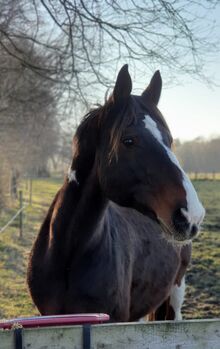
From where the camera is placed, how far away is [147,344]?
6.19ft

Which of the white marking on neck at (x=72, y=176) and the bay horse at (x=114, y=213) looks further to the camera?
the white marking on neck at (x=72, y=176)

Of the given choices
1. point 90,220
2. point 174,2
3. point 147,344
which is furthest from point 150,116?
point 174,2

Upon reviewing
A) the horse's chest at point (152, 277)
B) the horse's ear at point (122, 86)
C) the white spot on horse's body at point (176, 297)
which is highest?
the horse's ear at point (122, 86)

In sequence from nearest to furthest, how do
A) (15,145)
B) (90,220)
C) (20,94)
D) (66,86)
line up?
(90,220)
(66,86)
(20,94)
(15,145)

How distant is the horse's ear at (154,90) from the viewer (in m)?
2.99

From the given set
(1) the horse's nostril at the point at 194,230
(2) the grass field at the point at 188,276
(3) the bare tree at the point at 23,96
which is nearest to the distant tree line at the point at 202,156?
(2) the grass field at the point at 188,276

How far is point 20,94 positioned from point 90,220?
23.2 feet

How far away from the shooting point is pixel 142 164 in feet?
8.41

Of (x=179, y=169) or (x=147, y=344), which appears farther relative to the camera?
(x=179, y=169)

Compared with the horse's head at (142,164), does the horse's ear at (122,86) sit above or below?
above

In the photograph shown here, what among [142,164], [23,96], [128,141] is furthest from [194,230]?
[23,96]

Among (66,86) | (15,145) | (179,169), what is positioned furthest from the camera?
(15,145)

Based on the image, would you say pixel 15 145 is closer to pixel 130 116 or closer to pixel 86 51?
pixel 86 51

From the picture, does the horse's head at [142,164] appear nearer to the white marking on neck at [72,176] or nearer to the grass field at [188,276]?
the white marking on neck at [72,176]
